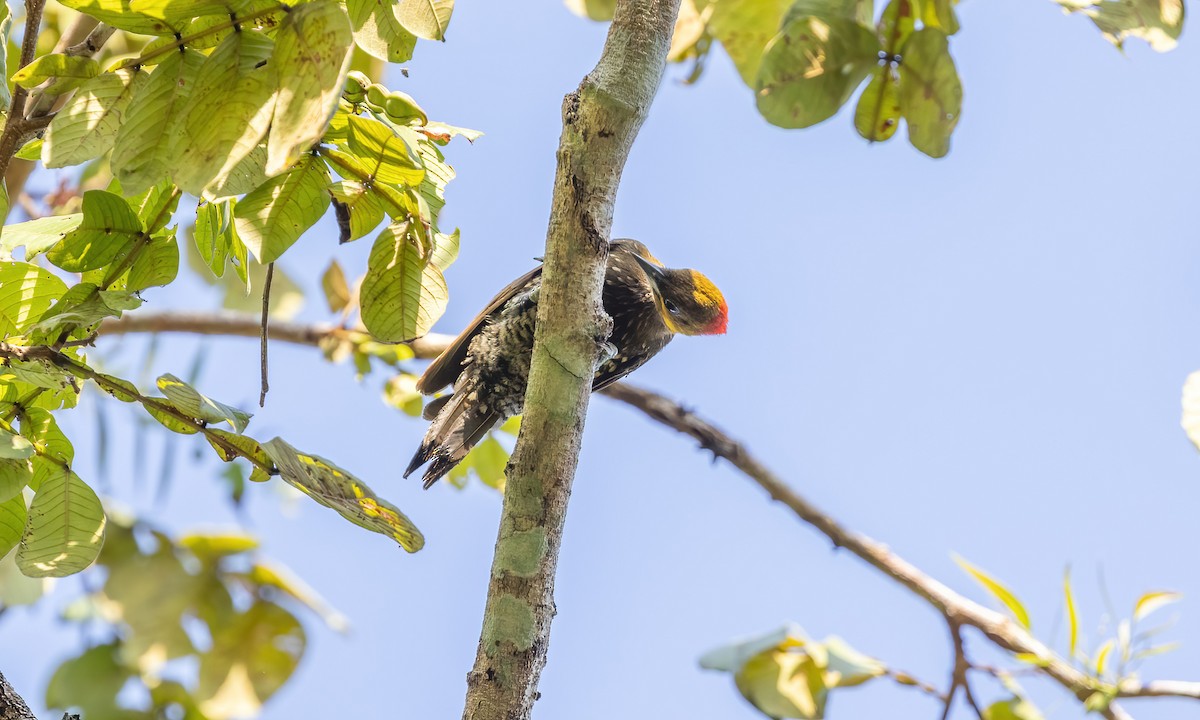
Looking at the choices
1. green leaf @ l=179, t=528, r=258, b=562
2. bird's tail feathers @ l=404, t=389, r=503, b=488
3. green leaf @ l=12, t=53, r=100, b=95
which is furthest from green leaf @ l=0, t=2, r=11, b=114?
bird's tail feathers @ l=404, t=389, r=503, b=488

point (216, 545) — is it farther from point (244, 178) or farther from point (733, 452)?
point (733, 452)

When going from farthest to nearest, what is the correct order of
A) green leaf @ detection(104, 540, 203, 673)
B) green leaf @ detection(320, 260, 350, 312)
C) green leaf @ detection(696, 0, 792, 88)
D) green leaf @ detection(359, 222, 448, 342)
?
1. green leaf @ detection(320, 260, 350, 312)
2. green leaf @ detection(696, 0, 792, 88)
3. green leaf @ detection(104, 540, 203, 673)
4. green leaf @ detection(359, 222, 448, 342)

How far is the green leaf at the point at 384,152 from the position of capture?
1464mm

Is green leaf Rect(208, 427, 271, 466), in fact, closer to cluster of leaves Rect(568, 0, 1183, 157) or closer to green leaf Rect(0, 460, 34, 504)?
green leaf Rect(0, 460, 34, 504)

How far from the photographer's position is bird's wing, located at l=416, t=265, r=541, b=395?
3742 mm

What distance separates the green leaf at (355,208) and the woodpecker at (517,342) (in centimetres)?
196

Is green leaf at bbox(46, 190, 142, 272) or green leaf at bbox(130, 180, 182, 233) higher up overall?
green leaf at bbox(130, 180, 182, 233)

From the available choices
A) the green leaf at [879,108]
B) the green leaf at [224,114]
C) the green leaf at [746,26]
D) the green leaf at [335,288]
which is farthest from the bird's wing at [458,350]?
the green leaf at [224,114]

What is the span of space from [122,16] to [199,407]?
0.54 metres

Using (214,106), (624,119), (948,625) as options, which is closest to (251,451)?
(214,106)

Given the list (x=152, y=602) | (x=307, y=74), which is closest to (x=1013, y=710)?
(x=307, y=74)

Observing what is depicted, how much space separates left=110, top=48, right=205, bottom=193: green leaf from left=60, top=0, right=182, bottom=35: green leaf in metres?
0.05

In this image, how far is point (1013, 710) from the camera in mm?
1671

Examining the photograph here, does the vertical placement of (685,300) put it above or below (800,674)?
above
